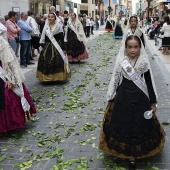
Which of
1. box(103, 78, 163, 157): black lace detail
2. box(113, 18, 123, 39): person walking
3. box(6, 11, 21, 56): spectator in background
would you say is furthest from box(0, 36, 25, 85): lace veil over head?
box(113, 18, 123, 39): person walking

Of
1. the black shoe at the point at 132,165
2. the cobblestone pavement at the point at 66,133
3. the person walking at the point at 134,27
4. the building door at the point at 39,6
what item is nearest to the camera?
the black shoe at the point at 132,165

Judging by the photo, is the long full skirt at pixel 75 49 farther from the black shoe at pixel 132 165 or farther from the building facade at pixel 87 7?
the building facade at pixel 87 7

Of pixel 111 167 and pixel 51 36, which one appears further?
pixel 51 36

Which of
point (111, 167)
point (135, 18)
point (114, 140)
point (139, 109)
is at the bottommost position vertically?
point (111, 167)

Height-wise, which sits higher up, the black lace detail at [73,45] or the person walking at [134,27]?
the person walking at [134,27]

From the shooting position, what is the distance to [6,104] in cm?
461

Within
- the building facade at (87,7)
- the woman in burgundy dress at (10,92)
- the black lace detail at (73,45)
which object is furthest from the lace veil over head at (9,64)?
the building facade at (87,7)

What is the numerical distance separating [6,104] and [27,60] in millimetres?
6569

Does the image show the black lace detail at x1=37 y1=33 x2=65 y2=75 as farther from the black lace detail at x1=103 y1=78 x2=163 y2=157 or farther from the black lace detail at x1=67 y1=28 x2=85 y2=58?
the black lace detail at x1=103 y1=78 x2=163 y2=157

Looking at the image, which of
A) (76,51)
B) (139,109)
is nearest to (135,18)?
(76,51)

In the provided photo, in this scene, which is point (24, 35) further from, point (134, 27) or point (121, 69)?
point (121, 69)

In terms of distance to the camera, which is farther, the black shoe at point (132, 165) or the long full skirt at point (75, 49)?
the long full skirt at point (75, 49)

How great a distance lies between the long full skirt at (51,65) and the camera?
313 inches

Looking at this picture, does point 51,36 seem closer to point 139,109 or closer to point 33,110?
point 33,110
